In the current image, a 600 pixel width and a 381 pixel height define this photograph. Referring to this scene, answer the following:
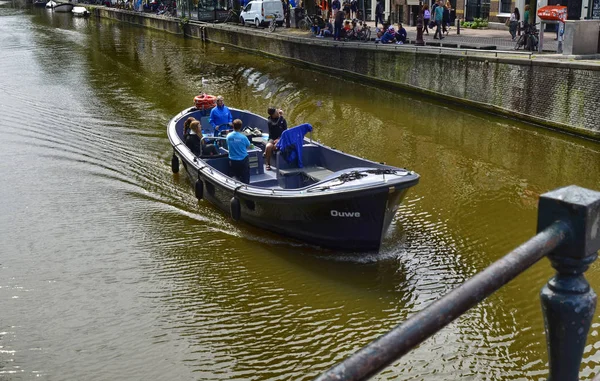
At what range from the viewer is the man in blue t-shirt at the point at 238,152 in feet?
39.4

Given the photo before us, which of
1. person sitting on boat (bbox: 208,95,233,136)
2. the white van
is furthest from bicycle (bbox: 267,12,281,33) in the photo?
person sitting on boat (bbox: 208,95,233,136)

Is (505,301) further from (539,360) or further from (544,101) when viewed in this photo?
(544,101)

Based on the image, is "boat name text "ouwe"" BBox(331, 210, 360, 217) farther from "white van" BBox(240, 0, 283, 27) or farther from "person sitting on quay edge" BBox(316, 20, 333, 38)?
"white van" BBox(240, 0, 283, 27)


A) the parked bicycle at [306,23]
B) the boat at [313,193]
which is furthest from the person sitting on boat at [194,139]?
the parked bicycle at [306,23]

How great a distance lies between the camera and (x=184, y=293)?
31.7 feet

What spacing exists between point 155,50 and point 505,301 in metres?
32.6

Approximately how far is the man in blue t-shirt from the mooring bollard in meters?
10.4

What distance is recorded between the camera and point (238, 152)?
1205 centimetres

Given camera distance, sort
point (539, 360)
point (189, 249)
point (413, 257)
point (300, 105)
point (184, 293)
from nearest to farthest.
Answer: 1. point (539, 360)
2. point (184, 293)
3. point (413, 257)
4. point (189, 249)
5. point (300, 105)

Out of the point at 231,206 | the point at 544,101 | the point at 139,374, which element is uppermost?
the point at 544,101

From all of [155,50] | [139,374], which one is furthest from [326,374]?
[155,50]

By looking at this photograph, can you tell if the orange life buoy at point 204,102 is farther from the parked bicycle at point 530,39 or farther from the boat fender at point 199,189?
the parked bicycle at point 530,39

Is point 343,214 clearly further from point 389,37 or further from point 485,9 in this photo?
point 485,9

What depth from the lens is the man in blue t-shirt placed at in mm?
12008
